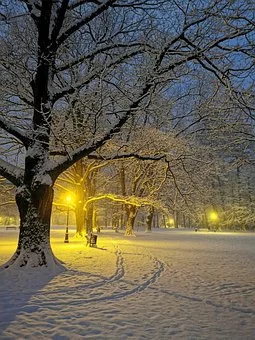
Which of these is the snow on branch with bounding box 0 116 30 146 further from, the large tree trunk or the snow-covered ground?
the snow-covered ground

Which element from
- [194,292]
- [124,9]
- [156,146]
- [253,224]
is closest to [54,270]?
[194,292]

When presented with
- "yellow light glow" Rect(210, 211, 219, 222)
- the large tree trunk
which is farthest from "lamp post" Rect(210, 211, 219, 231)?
the large tree trunk

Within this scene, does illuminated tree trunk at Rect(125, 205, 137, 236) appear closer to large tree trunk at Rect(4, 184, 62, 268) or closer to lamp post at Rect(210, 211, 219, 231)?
lamp post at Rect(210, 211, 219, 231)

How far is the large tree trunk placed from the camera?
9.74 metres

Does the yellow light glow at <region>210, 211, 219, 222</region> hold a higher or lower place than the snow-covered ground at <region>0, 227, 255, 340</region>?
higher

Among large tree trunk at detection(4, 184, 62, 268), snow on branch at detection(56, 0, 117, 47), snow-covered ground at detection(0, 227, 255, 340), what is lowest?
snow-covered ground at detection(0, 227, 255, 340)

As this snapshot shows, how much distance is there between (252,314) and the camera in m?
5.77

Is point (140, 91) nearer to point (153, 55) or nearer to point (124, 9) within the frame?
point (153, 55)

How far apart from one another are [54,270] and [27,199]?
2.35 meters

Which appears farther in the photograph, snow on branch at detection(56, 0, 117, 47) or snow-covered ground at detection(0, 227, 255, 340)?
snow on branch at detection(56, 0, 117, 47)

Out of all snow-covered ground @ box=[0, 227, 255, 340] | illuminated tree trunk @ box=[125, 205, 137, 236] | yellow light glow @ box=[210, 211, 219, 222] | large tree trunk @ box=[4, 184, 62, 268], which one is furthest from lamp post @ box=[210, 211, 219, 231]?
large tree trunk @ box=[4, 184, 62, 268]

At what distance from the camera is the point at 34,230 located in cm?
991

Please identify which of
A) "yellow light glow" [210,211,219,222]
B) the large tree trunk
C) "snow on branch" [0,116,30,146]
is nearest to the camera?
the large tree trunk

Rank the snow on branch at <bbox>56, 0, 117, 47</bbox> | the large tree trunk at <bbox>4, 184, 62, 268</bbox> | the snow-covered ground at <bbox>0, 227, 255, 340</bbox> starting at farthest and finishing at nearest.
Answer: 1. the large tree trunk at <bbox>4, 184, 62, 268</bbox>
2. the snow on branch at <bbox>56, 0, 117, 47</bbox>
3. the snow-covered ground at <bbox>0, 227, 255, 340</bbox>
